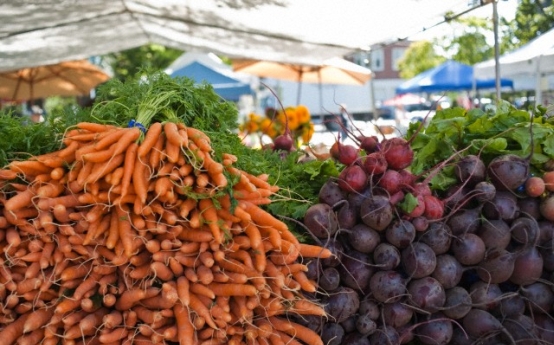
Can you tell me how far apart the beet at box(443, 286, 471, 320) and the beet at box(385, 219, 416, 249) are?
0.96 ft

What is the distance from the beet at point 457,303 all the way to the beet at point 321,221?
22.4 inches

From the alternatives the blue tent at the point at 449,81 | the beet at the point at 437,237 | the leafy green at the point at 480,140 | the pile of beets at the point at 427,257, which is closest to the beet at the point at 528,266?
the pile of beets at the point at 427,257

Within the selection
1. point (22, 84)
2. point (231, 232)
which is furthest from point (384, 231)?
point (22, 84)

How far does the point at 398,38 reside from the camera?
19.5 ft

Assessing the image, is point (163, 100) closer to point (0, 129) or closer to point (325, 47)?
point (0, 129)

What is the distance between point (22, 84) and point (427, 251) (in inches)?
343

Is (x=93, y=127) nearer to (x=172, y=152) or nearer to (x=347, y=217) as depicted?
(x=172, y=152)

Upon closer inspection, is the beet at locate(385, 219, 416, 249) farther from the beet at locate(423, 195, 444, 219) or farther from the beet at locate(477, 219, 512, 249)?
the beet at locate(477, 219, 512, 249)

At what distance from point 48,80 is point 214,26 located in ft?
15.6

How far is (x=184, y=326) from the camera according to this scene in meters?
2.22

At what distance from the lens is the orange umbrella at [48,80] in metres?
9.37

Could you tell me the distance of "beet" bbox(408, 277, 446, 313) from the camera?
236cm

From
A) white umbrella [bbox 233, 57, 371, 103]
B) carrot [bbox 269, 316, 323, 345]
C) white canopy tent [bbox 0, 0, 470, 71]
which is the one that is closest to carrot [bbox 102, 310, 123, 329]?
carrot [bbox 269, 316, 323, 345]

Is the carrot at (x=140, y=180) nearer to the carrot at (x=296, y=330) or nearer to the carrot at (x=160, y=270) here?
the carrot at (x=160, y=270)
